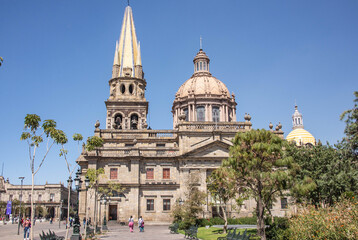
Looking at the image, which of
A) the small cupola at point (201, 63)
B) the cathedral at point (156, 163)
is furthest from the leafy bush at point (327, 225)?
the small cupola at point (201, 63)

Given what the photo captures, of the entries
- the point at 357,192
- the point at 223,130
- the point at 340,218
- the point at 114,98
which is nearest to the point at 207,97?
the point at 223,130

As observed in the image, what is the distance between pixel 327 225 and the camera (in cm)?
1608

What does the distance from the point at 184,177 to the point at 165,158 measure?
11.9 feet

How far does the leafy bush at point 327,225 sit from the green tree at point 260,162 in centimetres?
316

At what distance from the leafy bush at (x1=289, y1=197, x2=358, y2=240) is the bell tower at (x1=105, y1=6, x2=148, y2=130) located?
113 feet

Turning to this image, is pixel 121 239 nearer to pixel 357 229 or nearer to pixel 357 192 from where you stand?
pixel 357 229

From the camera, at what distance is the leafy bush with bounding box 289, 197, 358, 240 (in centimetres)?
1525

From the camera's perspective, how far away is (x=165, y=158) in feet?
153

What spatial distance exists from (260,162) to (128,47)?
4112cm

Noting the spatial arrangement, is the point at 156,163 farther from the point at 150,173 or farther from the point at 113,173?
the point at 113,173

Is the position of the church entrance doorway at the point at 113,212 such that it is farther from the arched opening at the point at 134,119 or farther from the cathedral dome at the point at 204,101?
the cathedral dome at the point at 204,101

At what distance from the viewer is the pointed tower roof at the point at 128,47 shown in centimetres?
5696

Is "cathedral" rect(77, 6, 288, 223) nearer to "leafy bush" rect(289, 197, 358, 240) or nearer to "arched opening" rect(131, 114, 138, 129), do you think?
"arched opening" rect(131, 114, 138, 129)

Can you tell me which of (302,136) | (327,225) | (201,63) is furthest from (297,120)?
(327,225)
